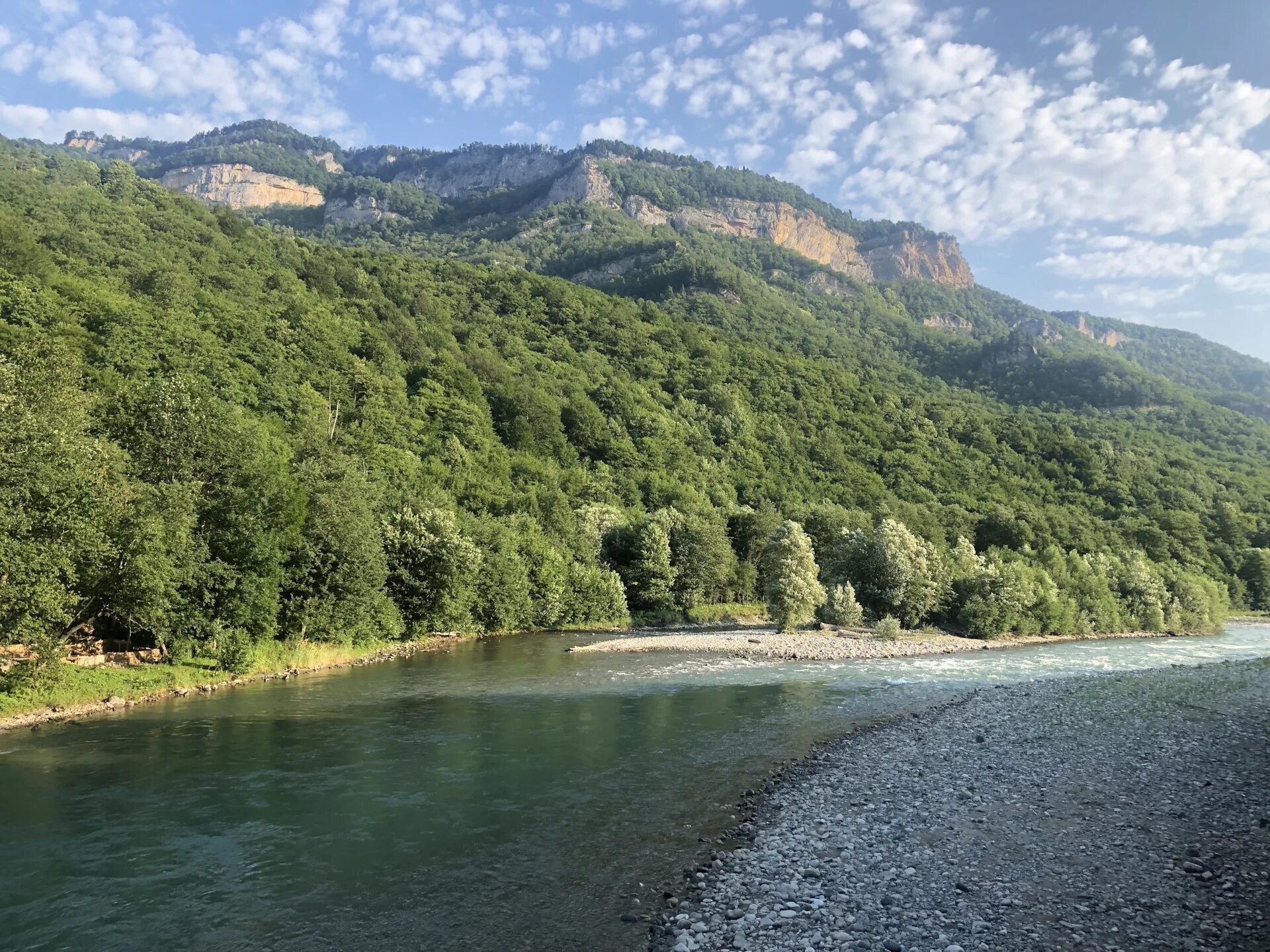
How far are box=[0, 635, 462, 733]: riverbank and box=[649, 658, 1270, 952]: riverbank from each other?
26.0 meters

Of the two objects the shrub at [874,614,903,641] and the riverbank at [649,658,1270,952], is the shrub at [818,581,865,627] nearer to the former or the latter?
the shrub at [874,614,903,641]

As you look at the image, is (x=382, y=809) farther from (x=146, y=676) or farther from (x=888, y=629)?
(x=888, y=629)

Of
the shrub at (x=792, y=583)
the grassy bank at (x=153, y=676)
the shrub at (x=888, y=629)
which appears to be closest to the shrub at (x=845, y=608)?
the shrub at (x=792, y=583)

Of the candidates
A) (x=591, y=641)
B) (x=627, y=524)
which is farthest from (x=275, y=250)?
(x=591, y=641)

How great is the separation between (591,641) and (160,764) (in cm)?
3827

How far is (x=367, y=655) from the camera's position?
4425cm

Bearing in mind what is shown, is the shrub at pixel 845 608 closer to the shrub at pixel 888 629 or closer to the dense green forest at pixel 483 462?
the dense green forest at pixel 483 462

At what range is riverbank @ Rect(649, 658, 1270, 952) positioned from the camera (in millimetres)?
11688

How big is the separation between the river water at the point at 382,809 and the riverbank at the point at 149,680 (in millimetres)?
1418

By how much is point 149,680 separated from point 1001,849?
3350cm

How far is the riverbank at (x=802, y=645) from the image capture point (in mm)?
50688

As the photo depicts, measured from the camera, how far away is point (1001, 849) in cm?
1515

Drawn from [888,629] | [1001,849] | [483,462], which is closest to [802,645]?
[888,629]

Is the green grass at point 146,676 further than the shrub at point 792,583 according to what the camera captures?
No
